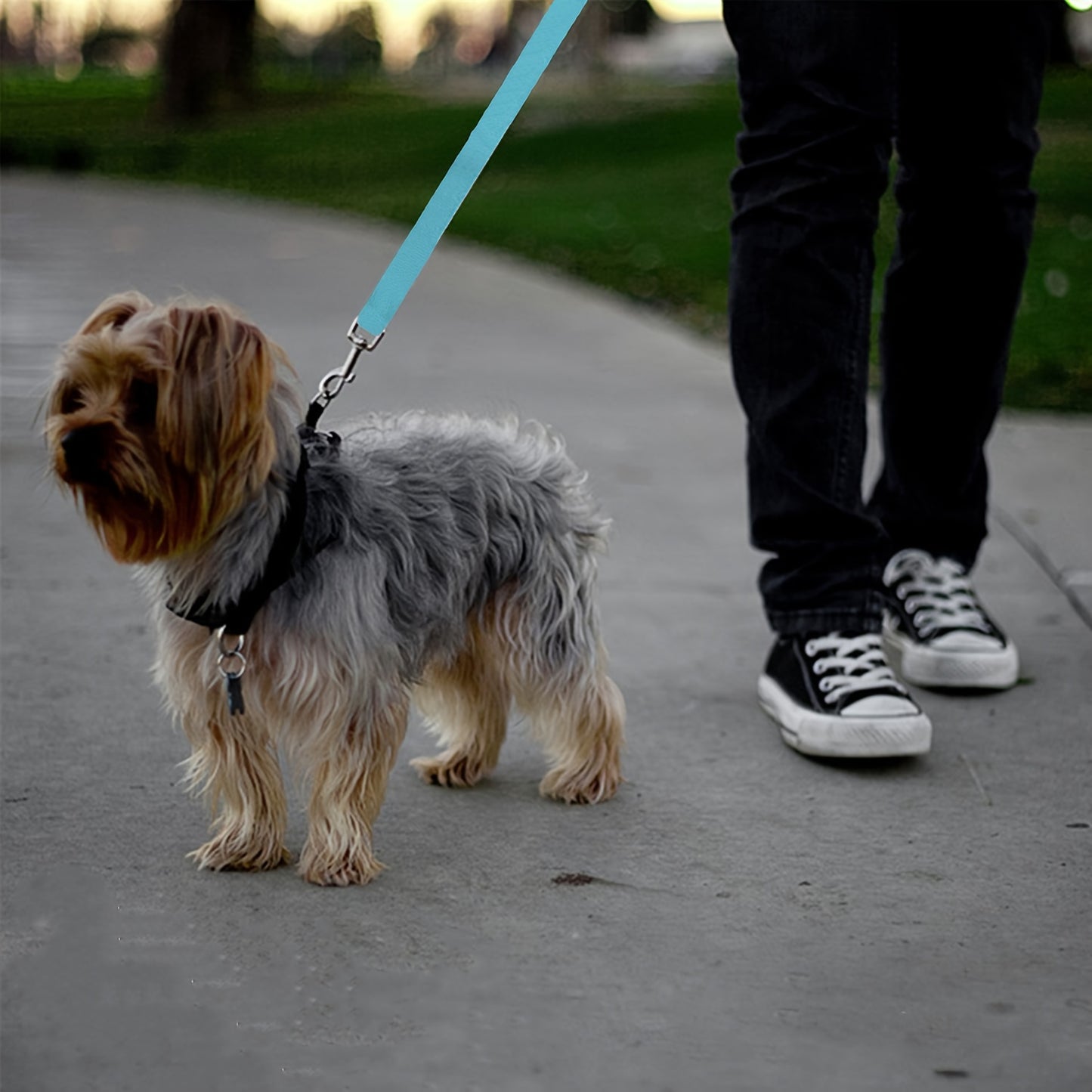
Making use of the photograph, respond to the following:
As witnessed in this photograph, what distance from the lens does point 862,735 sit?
3779 mm

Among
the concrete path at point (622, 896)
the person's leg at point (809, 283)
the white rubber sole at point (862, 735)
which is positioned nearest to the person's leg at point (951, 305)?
the concrete path at point (622, 896)

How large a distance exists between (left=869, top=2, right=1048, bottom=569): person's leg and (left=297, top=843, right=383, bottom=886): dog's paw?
74.5 inches

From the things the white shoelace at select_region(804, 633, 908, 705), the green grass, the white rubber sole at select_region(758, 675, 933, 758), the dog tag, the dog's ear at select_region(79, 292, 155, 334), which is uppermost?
the dog's ear at select_region(79, 292, 155, 334)

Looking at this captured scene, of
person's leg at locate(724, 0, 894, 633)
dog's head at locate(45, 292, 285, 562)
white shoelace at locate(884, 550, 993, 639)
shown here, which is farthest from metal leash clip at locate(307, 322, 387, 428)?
white shoelace at locate(884, 550, 993, 639)

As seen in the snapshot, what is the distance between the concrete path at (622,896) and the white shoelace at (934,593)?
214 mm

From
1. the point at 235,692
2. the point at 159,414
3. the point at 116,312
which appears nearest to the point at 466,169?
the point at 116,312

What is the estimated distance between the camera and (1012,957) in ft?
9.40

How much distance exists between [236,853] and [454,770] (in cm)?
66

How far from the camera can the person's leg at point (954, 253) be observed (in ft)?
13.9

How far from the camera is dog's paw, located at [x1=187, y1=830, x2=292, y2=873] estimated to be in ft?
10.7

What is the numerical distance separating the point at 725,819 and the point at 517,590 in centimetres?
65

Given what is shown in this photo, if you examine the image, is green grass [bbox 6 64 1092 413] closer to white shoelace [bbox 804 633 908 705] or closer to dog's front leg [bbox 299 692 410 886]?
white shoelace [bbox 804 633 908 705]

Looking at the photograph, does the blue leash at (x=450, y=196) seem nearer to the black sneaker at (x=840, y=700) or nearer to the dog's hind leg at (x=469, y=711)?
the dog's hind leg at (x=469, y=711)

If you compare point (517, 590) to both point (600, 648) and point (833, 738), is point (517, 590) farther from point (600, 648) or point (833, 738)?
point (833, 738)
